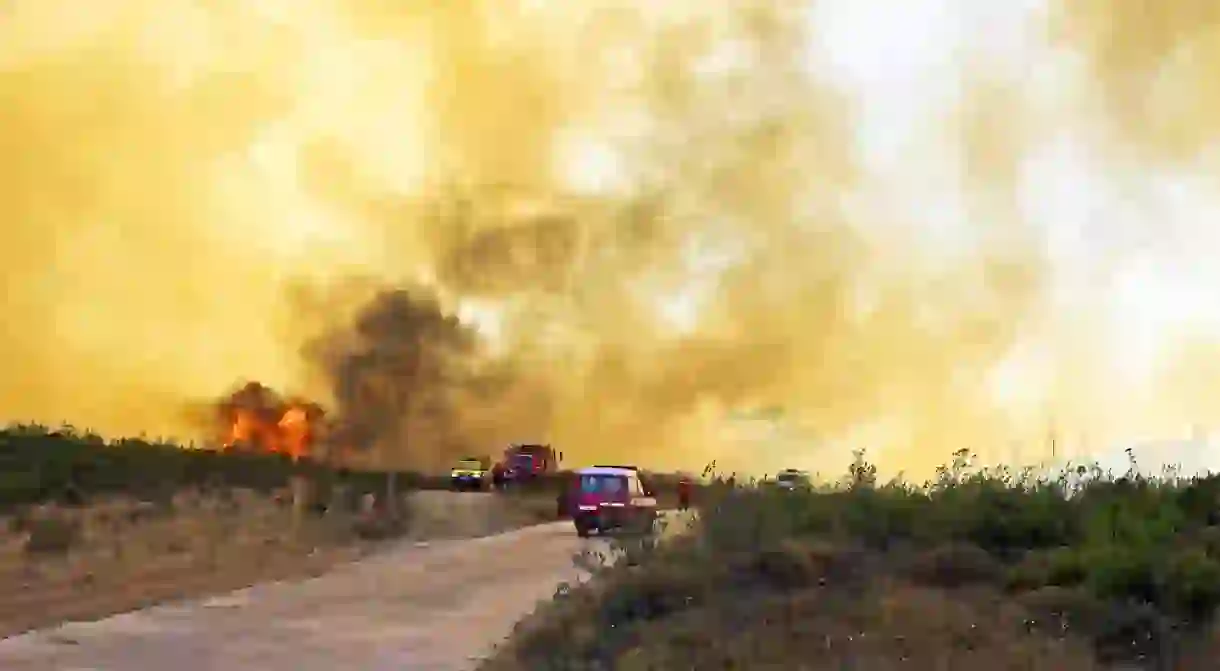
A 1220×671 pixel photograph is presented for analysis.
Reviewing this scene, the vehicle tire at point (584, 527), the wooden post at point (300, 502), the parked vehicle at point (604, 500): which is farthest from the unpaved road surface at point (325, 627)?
the wooden post at point (300, 502)

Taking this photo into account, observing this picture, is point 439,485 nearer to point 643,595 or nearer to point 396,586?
point 396,586

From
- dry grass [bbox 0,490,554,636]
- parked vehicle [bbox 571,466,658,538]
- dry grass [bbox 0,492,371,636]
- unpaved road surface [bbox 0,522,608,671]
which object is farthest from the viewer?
parked vehicle [bbox 571,466,658,538]

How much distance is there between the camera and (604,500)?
3316 centimetres

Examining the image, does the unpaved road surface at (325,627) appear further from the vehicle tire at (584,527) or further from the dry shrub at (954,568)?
the vehicle tire at (584,527)

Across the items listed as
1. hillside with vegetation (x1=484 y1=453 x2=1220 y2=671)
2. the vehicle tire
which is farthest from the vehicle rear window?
hillside with vegetation (x1=484 y1=453 x2=1220 y2=671)

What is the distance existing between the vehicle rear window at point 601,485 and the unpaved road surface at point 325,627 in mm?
8228

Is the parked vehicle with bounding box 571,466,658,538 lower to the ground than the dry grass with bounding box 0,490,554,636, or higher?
higher

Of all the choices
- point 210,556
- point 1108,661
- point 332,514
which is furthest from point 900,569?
point 332,514

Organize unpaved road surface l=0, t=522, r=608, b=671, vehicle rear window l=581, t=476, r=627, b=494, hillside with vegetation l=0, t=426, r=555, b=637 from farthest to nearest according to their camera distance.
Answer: vehicle rear window l=581, t=476, r=627, b=494 → hillside with vegetation l=0, t=426, r=555, b=637 → unpaved road surface l=0, t=522, r=608, b=671

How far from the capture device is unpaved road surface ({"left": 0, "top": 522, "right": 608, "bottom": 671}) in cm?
1371

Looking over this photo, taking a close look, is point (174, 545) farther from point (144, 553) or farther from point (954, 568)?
point (954, 568)

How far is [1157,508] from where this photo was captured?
63.6 feet

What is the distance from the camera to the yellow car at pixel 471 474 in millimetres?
63531

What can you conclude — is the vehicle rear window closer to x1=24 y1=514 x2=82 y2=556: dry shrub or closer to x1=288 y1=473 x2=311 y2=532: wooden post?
x1=288 y1=473 x2=311 y2=532: wooden post
